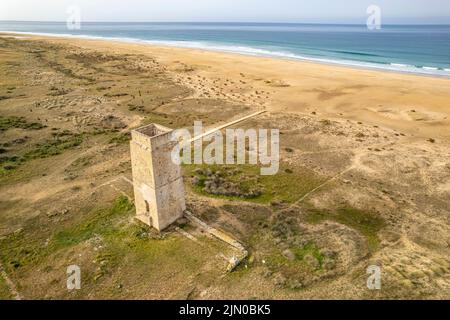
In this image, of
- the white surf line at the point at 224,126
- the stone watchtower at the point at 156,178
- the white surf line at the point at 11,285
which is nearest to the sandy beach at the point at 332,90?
the white surf line at the point at 224,126

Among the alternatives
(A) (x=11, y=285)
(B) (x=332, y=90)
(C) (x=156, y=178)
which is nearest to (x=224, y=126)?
(C) (x=156, y=178)

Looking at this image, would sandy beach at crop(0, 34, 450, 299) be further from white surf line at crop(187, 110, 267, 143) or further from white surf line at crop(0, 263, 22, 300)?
white surf line at crop(187, 110, 267, 143)

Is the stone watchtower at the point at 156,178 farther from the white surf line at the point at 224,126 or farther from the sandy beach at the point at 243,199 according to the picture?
the white surf line at the point at 224,126

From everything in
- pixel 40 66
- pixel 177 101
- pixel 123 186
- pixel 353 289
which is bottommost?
pixel 353 289

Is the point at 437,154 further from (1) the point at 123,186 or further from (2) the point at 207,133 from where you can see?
(1) the point at 123,186

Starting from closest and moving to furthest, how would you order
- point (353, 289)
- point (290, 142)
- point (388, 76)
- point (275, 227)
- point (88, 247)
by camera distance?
point (353, 289) < point (88, 247) < point (275, 227) < point (290, 142) < point (388, 76)

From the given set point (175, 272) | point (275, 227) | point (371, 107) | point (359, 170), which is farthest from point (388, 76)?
point (175, 272)

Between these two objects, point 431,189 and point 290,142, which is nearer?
point 431,189

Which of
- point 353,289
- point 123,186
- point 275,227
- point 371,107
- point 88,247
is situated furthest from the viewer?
point 371,107
